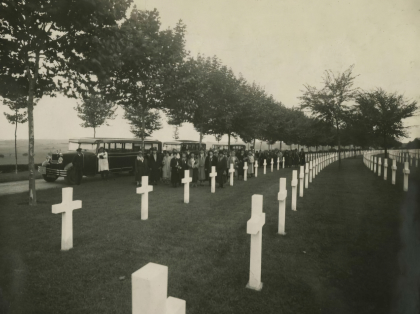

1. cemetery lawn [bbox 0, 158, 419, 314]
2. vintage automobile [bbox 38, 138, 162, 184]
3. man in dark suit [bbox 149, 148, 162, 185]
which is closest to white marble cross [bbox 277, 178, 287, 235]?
cemetery lawn [bbox 0, 158, 419, 314]

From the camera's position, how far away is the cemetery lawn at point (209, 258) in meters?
3.33

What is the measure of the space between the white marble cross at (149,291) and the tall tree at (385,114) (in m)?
19.5

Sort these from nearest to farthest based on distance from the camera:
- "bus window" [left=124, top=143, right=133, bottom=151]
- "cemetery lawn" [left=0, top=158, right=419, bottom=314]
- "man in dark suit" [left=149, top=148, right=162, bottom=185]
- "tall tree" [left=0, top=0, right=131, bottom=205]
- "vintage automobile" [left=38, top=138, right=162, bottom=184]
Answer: "cemetery lawn" [left=0, top=158, right=419, bottom=314] → "tall tree" [left=0, top=0, right=131, bottom=205] → "vintage automobile" [left=38, top=138, right=162, bottom=184] → "man in dark suit" [left=149, top=148, right=162, bottom=185] → "bus window" [left=124, top=143, right=133, bottom=151]

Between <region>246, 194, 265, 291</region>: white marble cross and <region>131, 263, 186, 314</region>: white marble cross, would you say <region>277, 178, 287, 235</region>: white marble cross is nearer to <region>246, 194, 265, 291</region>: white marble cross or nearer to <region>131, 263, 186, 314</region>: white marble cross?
<region>246, 194, 265, 291</region>: white marble cross

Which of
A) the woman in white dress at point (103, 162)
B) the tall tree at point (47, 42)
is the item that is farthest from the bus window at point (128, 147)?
the tall tree at point (47, 42)

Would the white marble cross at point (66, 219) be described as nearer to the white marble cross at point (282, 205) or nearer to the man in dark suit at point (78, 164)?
the white marble cross at point (282, 205)

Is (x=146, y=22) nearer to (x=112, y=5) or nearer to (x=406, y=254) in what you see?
(x=112, y=5)

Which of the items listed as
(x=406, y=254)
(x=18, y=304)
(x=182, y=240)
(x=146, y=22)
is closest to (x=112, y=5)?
(x=146, y=22)

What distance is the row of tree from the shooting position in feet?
27.3

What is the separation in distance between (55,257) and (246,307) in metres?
3.25

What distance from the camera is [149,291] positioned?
4.14ft

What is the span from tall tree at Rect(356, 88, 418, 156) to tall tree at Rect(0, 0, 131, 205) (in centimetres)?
1613

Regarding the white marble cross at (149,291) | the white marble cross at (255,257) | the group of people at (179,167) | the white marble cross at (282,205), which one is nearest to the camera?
the white marble cross at (149,291)

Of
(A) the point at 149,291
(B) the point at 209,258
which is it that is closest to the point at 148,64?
(B) the point at 209,258
